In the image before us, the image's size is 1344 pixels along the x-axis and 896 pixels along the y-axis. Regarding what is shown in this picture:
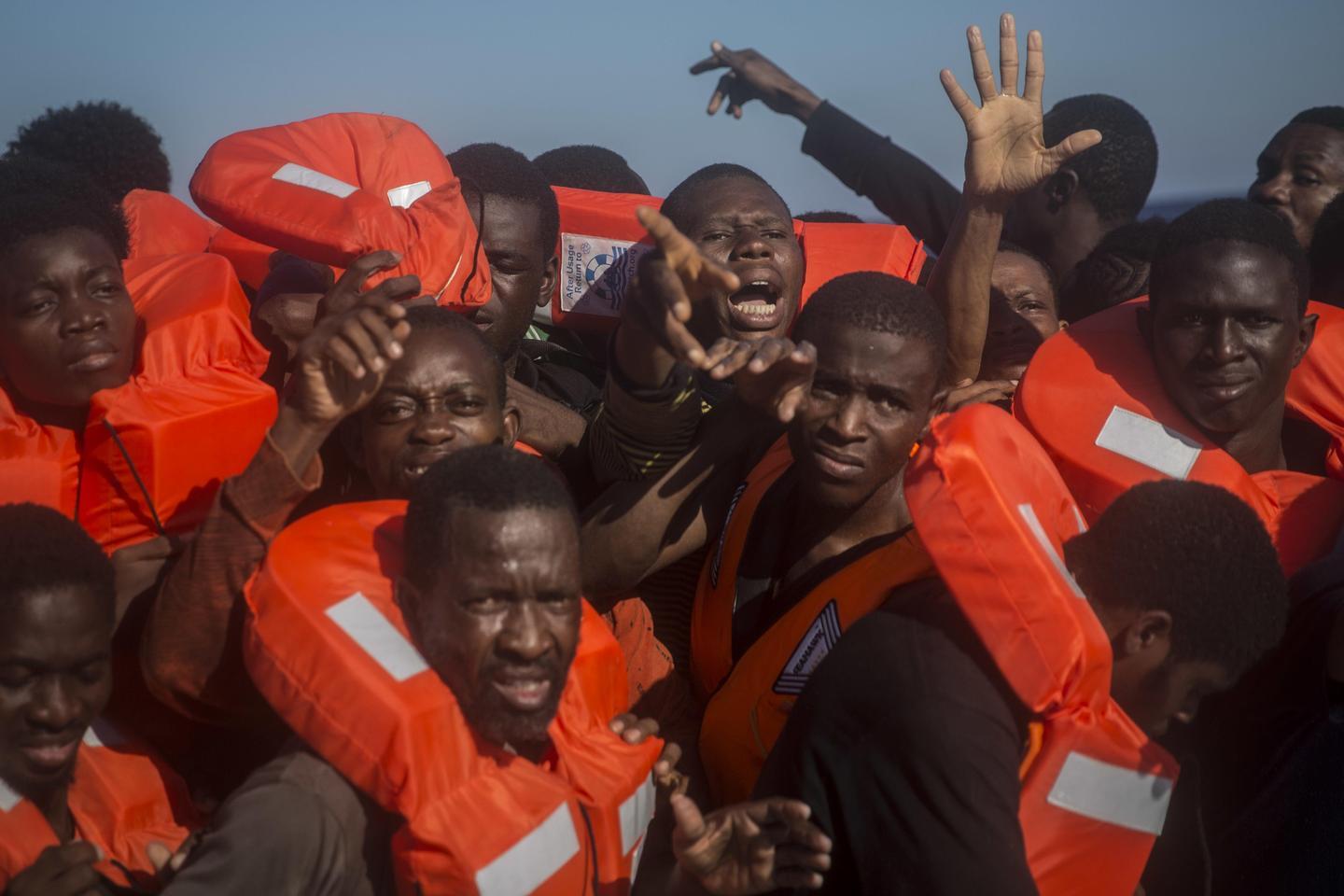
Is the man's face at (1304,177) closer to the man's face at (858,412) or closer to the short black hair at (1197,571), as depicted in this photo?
the man's face at (858,412)

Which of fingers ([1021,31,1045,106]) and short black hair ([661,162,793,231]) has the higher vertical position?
fingers ([1021,31,1045,106])

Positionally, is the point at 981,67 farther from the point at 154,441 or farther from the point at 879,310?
the point at 154,441

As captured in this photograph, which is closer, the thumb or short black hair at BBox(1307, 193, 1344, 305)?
the thumb

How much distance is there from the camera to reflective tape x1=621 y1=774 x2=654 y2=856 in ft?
10.5

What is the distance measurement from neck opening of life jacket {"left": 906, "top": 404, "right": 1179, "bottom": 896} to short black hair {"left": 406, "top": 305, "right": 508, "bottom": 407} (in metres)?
1.27

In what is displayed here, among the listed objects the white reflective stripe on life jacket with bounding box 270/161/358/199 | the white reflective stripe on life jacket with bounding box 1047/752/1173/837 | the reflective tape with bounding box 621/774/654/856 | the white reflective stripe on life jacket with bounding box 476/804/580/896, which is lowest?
the reflective tape with bounding box 621/774/654/856

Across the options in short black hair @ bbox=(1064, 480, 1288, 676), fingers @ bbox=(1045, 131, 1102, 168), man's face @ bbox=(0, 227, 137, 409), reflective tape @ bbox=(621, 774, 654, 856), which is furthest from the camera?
fingers @ bbox=(1045, 131, 1102, 168)

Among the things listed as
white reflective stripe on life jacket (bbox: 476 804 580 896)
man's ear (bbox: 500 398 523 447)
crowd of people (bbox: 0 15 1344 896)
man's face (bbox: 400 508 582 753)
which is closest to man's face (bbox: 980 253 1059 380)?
crowd of people (bbox: 0 15 1344 896)

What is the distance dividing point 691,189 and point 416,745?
2.64 meters

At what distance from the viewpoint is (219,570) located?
3137 millimetres

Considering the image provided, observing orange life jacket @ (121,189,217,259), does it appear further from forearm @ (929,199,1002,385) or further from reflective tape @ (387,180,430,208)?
forearm @ (929,199,1002,385)

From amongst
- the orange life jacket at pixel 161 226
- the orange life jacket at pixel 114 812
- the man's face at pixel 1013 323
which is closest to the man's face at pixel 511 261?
the orange life jacket at pixel 161 226

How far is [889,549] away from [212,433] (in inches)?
73.7

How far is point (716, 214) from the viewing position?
185 inches
